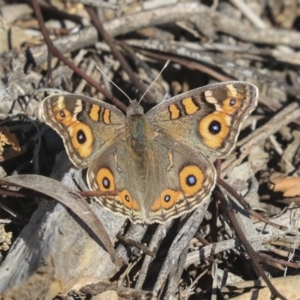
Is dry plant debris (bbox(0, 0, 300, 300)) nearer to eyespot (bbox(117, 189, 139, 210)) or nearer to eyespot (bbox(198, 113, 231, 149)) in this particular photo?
eyespot (bbox(117, 189, 139, 210))

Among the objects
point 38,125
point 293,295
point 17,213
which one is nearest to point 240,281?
point 293,295

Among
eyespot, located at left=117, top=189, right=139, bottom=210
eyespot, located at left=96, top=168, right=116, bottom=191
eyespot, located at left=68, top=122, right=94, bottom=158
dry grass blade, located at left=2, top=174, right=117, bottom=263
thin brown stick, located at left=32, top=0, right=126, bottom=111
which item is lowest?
dry grass blade, located at left=2, top=174, right=117, bottom=263

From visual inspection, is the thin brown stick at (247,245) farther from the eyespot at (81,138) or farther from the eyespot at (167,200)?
the eyespot at (81,138)

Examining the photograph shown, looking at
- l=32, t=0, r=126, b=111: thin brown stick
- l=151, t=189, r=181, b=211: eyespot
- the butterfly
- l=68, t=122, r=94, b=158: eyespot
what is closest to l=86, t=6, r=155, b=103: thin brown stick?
l=32, t=0, r=126, b=111: thin brown stick

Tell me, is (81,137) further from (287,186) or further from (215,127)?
(287,186)

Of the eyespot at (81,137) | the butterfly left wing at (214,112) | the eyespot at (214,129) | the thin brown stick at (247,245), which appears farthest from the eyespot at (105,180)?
the thin brown stick at (247,245)

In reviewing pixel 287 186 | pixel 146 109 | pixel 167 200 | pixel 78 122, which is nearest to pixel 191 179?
pixel 167 200

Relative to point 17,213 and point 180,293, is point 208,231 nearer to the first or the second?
point 180,293
